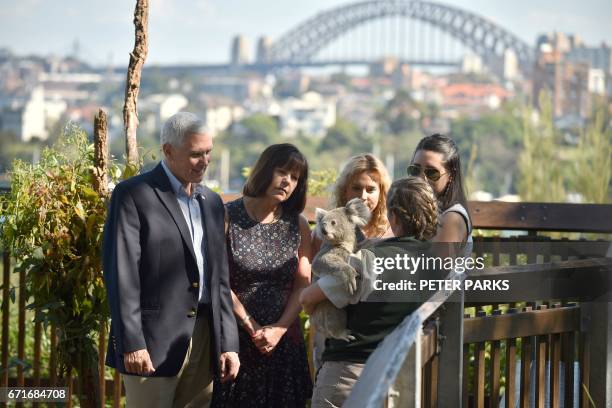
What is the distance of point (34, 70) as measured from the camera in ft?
598

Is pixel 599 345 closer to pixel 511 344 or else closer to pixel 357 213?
pixel 511 344

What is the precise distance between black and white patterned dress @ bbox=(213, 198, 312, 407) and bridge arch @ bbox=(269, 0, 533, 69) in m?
151

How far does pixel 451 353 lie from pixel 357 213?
1.67ft

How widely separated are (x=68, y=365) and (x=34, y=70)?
185 metres

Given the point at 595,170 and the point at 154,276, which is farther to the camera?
the point at 595,170

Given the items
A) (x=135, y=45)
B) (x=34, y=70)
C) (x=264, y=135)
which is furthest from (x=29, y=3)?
(x=135, y=45)

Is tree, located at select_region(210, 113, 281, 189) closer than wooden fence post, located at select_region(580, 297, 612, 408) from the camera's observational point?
No

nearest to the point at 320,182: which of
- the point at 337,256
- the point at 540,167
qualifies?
the point at 337,256

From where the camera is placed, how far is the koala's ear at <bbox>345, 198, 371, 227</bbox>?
305cm

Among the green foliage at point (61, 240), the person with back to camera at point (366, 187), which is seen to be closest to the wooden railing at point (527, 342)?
the person with back to camera at point (366, 187)

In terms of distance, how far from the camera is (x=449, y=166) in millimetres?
3393

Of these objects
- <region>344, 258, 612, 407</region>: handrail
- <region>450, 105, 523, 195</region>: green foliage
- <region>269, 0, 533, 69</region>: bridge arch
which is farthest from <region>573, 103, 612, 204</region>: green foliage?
<region>269, 0, 533, 69</region>: bridge arch

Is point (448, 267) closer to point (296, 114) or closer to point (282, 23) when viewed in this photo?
point (296, 114)

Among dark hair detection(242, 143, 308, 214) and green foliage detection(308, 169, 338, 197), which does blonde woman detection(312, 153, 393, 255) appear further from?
green foliage detection(308, 169, 338, 197)
